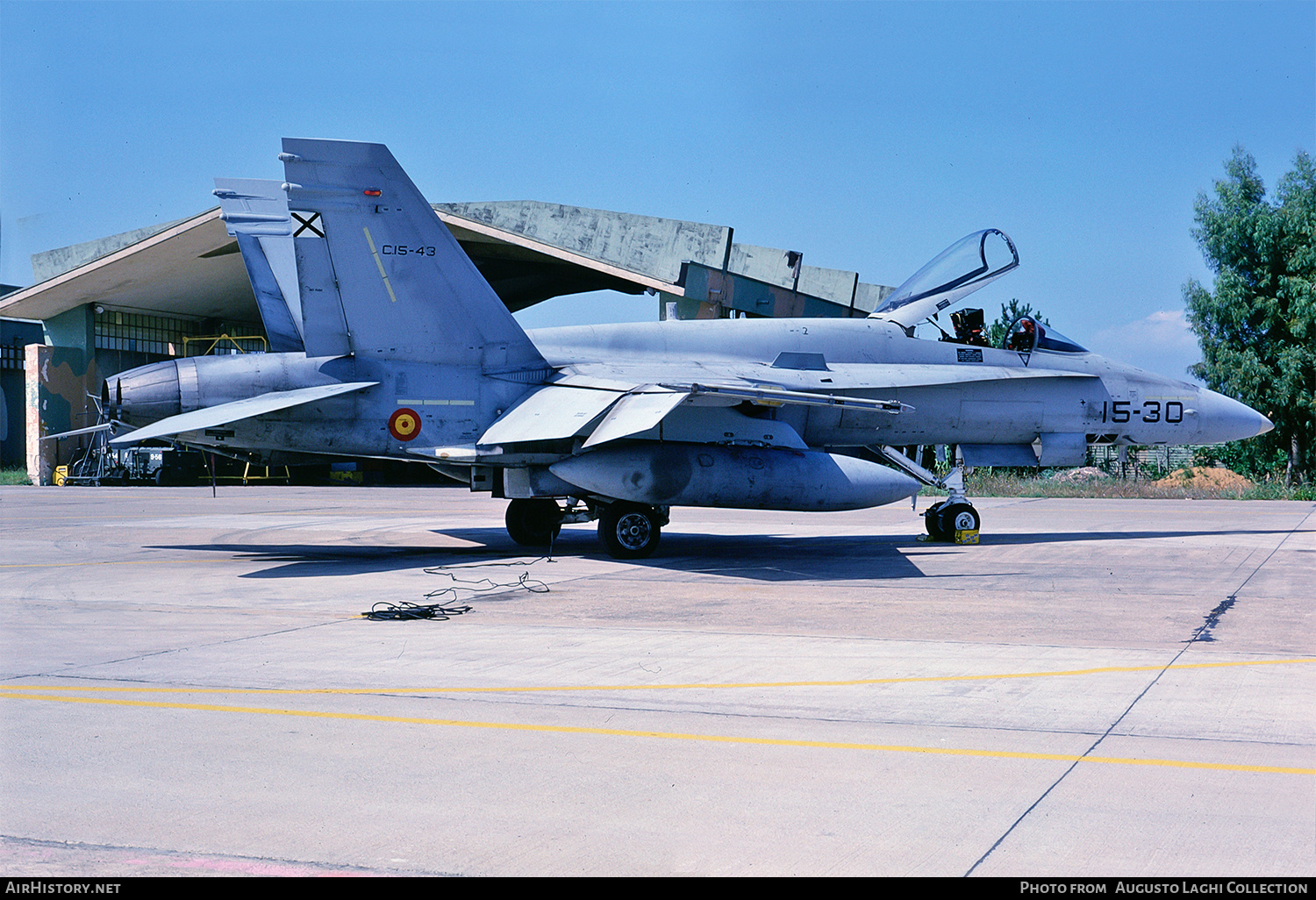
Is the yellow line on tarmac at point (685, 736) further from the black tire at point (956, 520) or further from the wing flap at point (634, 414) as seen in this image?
the black tire at point (956, 520)

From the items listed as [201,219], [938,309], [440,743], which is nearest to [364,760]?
[440,743]

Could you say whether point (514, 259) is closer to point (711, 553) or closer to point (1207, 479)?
point (1207, 479)

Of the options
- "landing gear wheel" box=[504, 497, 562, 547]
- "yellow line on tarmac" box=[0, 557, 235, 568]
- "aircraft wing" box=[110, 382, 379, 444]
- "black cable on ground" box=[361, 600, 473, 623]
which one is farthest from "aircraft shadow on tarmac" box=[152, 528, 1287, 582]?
"black cable on ground" box=[361, 600, 473, 623]

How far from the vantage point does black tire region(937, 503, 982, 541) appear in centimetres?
1670

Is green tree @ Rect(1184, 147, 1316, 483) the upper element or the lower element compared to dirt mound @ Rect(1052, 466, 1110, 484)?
upper

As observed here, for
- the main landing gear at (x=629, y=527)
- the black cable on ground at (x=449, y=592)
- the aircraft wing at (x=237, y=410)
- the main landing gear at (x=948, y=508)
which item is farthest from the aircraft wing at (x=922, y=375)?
the aircraft wing at (x=237, y=410)

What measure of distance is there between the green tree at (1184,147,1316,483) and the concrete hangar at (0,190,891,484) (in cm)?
1082

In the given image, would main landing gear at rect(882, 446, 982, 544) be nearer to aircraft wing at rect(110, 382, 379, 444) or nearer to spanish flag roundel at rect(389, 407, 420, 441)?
spanish flag roundel at rect(389, 407, 420, 441)

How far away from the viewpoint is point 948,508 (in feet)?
55.6

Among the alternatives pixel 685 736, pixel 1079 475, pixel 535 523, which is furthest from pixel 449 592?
pixel 1079 475

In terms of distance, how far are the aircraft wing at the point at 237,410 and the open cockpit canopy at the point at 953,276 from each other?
8221 millimetres

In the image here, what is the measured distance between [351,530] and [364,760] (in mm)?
15542

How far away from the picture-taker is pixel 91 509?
2605cm

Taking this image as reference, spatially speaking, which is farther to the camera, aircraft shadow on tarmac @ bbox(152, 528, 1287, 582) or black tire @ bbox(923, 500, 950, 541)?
black tire @ bbox(923, 500, 950, 541)
